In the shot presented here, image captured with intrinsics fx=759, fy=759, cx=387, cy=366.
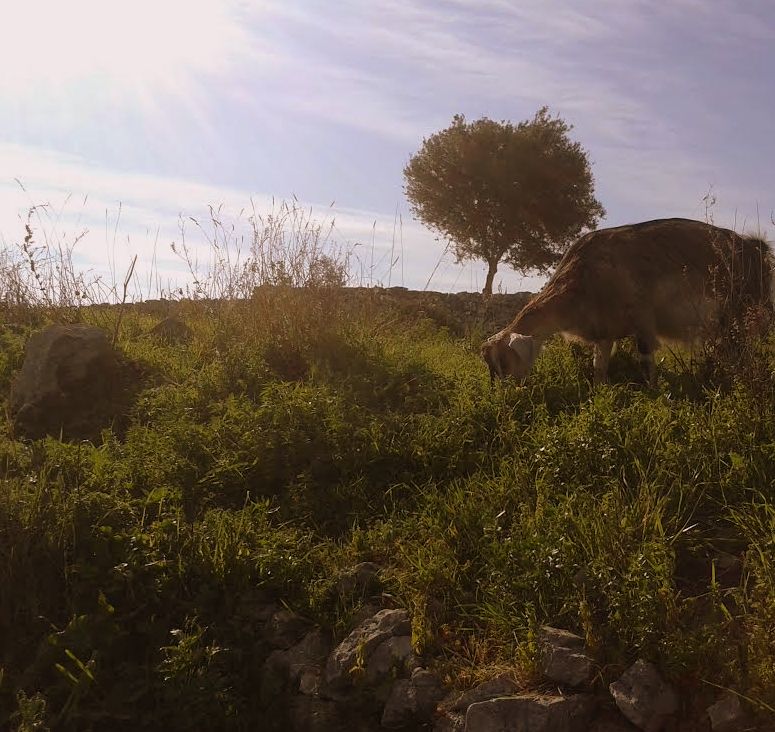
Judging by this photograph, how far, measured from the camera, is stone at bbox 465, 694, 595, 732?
3.24m

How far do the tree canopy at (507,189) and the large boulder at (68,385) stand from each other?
48.5 ft

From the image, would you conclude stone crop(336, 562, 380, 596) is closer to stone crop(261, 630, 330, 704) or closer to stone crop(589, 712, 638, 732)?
stone crop(261, 630, 330, 704)

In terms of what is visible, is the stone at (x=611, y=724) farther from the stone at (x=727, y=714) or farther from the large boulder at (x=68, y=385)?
the large boulder at (x=68, y=385)

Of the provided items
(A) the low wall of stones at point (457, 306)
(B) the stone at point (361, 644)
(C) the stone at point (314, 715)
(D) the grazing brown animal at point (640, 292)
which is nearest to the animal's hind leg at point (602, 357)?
(D) the grazing brown animal at point (640, 292)

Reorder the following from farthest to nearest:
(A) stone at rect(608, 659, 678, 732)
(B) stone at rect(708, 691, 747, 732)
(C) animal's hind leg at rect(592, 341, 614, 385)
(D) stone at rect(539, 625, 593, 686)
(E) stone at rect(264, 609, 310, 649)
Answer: (C) animal's hind leg at rect(592, 341, 614, 385) < (E) stone at rect(264, 609, 310, 649) < (D) stone at rect(539, 625, 593, 686) < (A) stone at rect(608, 659, 678, 732) < (B) stone at rect(708, 691, 747, 732)

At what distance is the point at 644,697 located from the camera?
3.18m

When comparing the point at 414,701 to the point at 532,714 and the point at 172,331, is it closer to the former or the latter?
the point at 532,714

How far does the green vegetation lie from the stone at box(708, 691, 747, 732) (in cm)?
8

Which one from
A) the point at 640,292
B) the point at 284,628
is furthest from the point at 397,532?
the point at 640,292

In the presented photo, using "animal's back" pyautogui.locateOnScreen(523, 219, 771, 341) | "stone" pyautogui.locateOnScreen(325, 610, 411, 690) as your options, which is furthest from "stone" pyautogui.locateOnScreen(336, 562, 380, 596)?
"animal's back" pyautogui.locateOnScreen(523, 219, 771, 341)

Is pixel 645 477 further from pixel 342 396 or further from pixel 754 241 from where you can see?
pixel 754 241

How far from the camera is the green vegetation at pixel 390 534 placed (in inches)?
143

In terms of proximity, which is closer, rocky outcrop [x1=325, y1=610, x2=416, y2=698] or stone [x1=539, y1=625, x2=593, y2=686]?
stone [x1=539, y1=625, x2=593, y2=686]

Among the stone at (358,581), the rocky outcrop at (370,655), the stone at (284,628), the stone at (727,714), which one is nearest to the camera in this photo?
the stone at (727,714)
